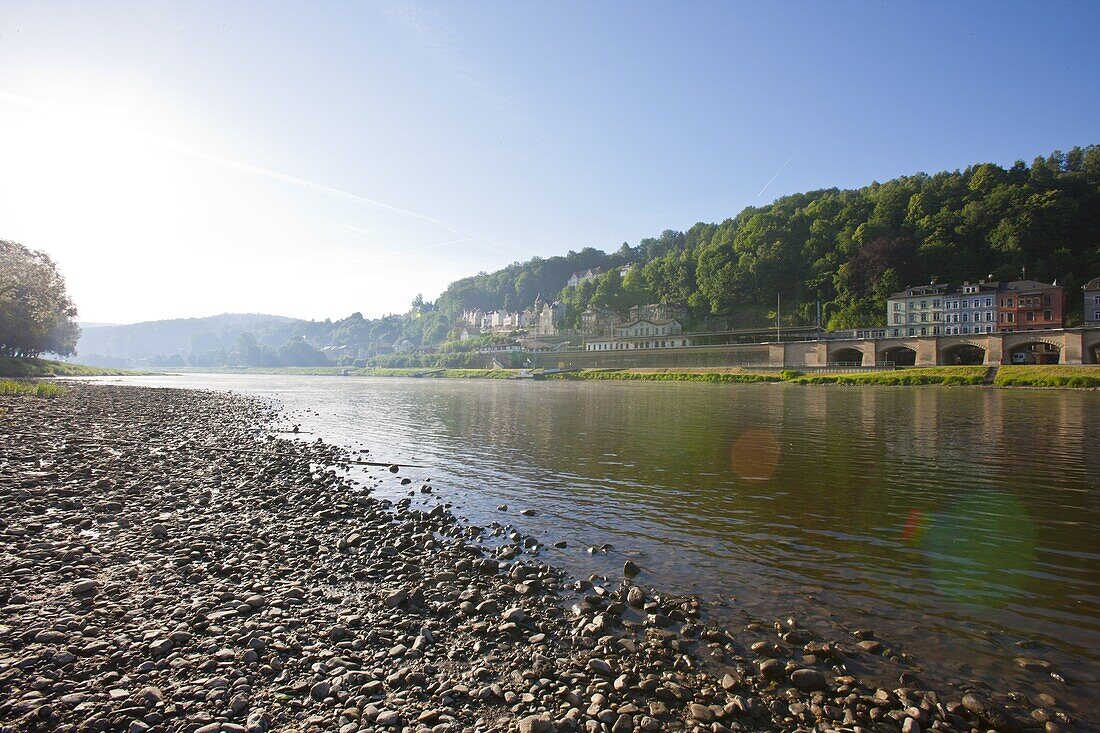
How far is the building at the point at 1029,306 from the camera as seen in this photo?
85750mm

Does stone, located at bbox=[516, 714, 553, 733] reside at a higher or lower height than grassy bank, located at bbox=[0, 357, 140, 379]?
lower

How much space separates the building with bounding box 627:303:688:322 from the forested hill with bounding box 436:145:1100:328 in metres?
3.65

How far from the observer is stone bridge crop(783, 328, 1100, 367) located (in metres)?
67.6

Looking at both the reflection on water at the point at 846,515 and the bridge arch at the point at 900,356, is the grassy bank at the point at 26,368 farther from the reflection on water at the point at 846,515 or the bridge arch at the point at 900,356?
the bridge arch at the point at 900,356

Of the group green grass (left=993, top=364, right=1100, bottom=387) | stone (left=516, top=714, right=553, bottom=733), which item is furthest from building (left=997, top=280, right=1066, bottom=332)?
stone (left=516, top=714, right=553, bottom=733)

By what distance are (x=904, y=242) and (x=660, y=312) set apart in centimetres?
6402

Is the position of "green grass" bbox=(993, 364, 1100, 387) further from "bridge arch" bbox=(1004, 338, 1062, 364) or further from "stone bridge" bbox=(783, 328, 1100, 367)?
"bridge arch" bbox=(1004, 338, 1062, 364)

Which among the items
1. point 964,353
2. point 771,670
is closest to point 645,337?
point 964,353

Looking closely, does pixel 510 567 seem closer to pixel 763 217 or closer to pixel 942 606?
pixel 942 606

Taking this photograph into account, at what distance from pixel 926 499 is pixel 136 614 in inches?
650

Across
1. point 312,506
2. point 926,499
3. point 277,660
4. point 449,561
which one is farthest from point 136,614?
point 926,499

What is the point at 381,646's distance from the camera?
6.39m

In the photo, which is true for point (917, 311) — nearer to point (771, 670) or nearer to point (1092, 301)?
point (1092, 301)

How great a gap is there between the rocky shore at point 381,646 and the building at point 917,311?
371ft
